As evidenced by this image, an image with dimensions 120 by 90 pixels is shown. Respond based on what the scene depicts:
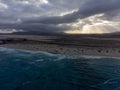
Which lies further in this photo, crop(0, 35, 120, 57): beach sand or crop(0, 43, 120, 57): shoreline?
crop(0, 35, 120, 57): beach sand

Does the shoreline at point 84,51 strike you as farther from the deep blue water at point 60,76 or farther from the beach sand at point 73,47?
the deep blue water at point 60,76

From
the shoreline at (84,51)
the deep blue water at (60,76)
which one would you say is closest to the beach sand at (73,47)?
the shoreline at (84,51)

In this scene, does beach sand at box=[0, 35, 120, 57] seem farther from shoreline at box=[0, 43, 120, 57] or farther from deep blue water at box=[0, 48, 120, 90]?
deep blue water at box=[0, 48, 120, 90]

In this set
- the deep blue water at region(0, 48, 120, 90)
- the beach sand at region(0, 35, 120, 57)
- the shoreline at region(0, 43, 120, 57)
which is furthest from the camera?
the beach sand at region(0, 35, 120, 57)

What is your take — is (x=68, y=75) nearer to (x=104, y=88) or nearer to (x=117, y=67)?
(x=104, y=88)

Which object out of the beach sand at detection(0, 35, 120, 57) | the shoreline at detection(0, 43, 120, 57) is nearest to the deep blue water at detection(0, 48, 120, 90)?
the shoreline at detection(0, 43, 120, 57)

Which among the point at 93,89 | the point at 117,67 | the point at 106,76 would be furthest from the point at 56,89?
the point at 117,67

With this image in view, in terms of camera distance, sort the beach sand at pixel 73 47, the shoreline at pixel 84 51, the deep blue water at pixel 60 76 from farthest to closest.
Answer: the beach sand at pixel 73 47, the shoreline at pixel 84 51, the deep blue water at pixel 60 76

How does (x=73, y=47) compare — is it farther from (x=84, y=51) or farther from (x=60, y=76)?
(x=60, y=76)

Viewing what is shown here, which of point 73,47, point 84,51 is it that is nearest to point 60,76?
point 84,51

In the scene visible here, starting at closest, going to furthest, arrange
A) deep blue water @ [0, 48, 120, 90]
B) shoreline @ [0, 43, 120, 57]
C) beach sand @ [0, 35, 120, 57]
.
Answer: deep blue water @ [0, 48, 120, 90] < shoreline @ [0, 43, 120, 57] < beach sand @ [0, 35, 120, 57]

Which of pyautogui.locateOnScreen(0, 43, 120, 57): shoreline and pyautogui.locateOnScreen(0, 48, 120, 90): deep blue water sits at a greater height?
pyautogui.locateOnScreen(0, 43, 120, 57): shoreline

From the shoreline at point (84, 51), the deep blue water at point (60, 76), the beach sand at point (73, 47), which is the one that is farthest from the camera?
the beach sand at point (73, 47)

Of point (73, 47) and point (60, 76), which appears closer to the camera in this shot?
point (60, 76)
